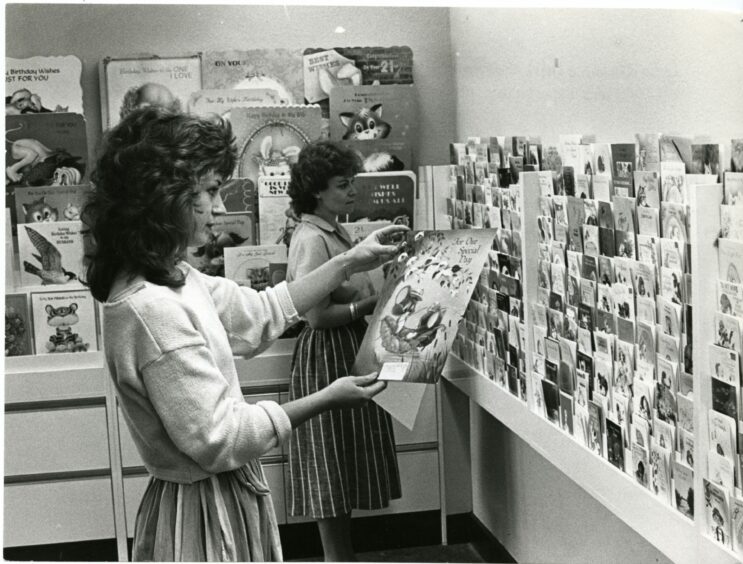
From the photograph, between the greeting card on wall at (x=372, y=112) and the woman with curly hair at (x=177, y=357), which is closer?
the woman with curly hair at (x=177, y=357)

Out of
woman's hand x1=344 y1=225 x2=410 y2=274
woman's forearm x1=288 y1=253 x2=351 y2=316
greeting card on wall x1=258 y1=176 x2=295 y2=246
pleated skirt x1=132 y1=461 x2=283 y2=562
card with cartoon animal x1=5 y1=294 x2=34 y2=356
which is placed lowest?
pleated skirt x1=132 y1=461 x2=283 y2=562

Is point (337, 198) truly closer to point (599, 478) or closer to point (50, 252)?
point (50, 252)

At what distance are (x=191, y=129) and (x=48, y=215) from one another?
0.53 meters

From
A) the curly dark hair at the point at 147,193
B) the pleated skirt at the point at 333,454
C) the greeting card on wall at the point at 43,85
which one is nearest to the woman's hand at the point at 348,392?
the pleated skirt at the point at 333,454

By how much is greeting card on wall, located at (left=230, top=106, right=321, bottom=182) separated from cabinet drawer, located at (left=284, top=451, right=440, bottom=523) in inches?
30.2

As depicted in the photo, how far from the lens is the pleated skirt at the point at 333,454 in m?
2.24

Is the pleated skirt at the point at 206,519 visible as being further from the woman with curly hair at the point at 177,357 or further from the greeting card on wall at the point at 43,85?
the greeting card on wall at the point at 43,85

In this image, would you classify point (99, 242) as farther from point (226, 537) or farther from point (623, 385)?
point (623, 385)

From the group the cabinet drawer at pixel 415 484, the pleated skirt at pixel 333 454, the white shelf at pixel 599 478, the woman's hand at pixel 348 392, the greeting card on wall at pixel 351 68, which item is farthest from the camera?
the cabinet drawer at pixel 415 484

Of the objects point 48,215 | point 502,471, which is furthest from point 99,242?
point 502,471

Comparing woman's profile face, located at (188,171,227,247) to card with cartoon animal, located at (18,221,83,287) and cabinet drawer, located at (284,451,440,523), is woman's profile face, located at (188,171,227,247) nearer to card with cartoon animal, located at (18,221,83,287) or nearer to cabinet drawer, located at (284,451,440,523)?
card with cartoon animal, located at (18,221,83,287)

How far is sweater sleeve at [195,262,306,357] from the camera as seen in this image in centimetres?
197

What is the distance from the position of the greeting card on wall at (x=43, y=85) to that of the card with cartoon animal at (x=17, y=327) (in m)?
0.41

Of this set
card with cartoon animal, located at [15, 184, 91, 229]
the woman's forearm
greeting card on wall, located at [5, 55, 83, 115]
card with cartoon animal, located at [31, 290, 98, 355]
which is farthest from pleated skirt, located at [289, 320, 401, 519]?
greeting card on wall, located at [5, 55, 83, 115]
